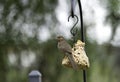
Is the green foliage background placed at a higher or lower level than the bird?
lower

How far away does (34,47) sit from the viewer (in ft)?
23.9

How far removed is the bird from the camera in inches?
88.0

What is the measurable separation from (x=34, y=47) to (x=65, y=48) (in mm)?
5054

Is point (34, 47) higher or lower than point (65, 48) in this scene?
lower

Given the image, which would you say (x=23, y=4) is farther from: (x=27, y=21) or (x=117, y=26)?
(x=117, y=26)

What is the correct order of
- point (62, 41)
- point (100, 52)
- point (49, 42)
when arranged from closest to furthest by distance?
point (62, 41), point (49, 42), point (100, 52)

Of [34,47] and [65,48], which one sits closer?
[65,48]

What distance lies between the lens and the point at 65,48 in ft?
7.34

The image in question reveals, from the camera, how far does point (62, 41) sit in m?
2.25

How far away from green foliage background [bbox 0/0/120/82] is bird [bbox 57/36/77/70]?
481 centimetres

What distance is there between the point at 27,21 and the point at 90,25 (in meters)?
1.01

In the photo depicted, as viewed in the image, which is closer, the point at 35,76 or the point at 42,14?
the point at 35,76

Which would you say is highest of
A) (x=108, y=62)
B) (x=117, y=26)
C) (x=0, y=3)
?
(x=0, y=3)

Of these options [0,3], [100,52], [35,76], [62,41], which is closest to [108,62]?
[100,52]
